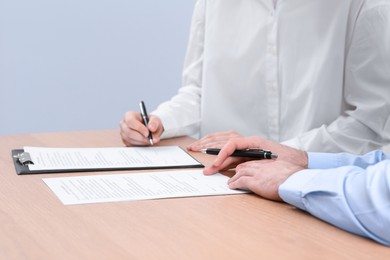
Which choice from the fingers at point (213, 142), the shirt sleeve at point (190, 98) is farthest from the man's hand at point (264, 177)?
the shirt sleeve at point (190, 98)

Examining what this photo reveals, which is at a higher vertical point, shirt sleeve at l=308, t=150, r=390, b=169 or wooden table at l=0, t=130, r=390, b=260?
wooden table at l=0, t=130, r=390, b=260

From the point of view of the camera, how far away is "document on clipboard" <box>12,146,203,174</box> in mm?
1652

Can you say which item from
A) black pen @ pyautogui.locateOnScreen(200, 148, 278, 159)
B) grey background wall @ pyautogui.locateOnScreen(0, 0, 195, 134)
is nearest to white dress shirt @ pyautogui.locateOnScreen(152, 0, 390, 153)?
black pen @ pyautogui.locateOnScreen(200, 148, 278, 159)

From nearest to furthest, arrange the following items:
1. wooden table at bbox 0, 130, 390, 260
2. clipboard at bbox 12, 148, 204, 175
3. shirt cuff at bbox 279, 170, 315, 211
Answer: wooden table at bbox 0, 130, 390, 260 < shirt cuff at bbox 279, 170, 315, 211 < clipboard at bbox 12, 148, 204, 175

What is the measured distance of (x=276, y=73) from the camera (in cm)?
213

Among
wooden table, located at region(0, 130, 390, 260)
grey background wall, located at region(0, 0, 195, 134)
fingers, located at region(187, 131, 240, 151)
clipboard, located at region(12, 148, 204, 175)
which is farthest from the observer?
grey background wall, located at region(0, 0, 195, 134)

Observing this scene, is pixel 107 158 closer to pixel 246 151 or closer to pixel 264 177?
pixel 246 151

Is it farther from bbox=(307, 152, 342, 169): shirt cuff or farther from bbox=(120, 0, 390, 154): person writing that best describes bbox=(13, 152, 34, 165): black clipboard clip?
bbox=(307, 152, 342, 169): shirt cuff

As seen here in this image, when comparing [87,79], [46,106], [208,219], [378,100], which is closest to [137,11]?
[87,79]

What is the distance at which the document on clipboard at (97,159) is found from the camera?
5.42ft

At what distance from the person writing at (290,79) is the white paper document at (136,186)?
1.15ft

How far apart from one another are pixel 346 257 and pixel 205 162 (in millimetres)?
719

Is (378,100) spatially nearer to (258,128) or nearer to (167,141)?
(258,128)

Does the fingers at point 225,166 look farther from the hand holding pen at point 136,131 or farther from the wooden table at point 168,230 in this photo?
the hand holding pen at point 136,131
